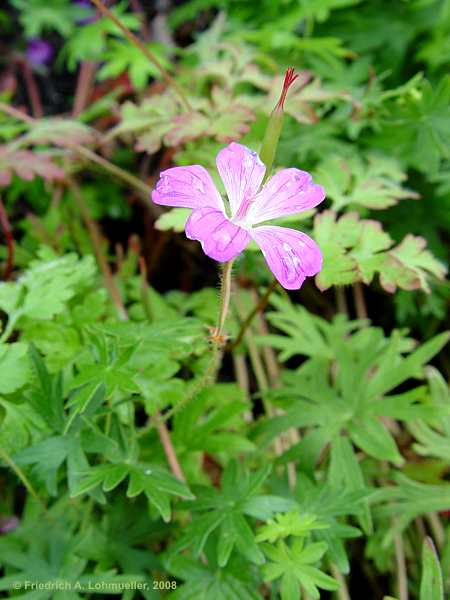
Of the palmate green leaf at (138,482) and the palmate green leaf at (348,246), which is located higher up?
the palmate green leaf at (348,246)

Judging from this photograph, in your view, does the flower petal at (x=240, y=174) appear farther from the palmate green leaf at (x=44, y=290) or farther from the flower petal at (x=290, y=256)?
the palmate green leaf at (x=44, y=290)

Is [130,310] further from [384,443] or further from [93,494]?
[384,443]

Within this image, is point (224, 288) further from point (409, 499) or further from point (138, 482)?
point (409, 499)

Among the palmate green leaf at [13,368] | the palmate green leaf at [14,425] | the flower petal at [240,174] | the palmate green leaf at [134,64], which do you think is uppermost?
the palmate green leaf at [134,64]

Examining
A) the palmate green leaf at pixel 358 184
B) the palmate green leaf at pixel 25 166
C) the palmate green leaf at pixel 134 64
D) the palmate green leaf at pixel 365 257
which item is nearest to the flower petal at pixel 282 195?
the palmate green leaf at pixel 365 257

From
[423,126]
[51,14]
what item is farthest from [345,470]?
[51,14]

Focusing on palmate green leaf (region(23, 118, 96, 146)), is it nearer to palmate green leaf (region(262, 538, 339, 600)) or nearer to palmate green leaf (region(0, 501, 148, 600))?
palmate green leaf (region(0, 501, 148, 600))

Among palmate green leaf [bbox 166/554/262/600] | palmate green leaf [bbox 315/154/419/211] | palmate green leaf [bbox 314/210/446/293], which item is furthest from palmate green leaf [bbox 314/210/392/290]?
palmate green leaf [bbox 166/554/262/600]

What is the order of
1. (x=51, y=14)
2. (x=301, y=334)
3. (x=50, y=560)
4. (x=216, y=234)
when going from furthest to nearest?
(x=51, y=14) → (x=301, y=334) → (x=50, y=560) → (x=216, y=234)
